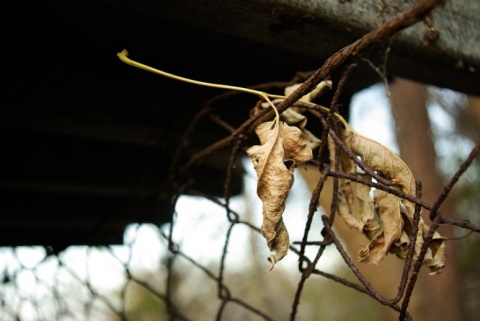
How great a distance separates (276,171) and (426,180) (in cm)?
223

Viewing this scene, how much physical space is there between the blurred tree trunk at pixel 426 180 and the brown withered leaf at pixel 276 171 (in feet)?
5.07

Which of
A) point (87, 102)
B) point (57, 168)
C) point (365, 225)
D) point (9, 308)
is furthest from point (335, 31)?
point (9, 308)

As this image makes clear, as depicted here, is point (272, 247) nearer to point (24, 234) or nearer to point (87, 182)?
point (87, 182)

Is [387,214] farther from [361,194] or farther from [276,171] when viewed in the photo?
[276,171]

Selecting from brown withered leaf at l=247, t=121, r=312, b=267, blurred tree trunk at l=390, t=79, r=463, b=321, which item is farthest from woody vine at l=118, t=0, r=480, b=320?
blurred tree trunk at l=390, t=79, r=463, b=321

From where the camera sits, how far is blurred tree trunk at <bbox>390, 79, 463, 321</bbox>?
7.98ft

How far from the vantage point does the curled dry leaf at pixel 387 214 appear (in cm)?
79

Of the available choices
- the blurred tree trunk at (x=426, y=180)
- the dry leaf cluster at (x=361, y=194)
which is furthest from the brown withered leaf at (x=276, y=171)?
the blurred tree trunk at (x=426, y=180)

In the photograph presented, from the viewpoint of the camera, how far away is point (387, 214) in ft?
2.69

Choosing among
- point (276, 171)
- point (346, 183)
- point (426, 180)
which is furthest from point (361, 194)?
point (426, 180)

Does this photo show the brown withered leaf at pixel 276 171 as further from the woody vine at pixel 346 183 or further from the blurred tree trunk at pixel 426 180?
the blurred tree trunk at pixel 426 180

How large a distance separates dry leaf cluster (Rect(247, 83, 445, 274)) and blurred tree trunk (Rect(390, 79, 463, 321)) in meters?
1.45

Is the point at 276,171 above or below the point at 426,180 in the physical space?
below

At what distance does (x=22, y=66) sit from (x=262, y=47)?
0.53 metres
